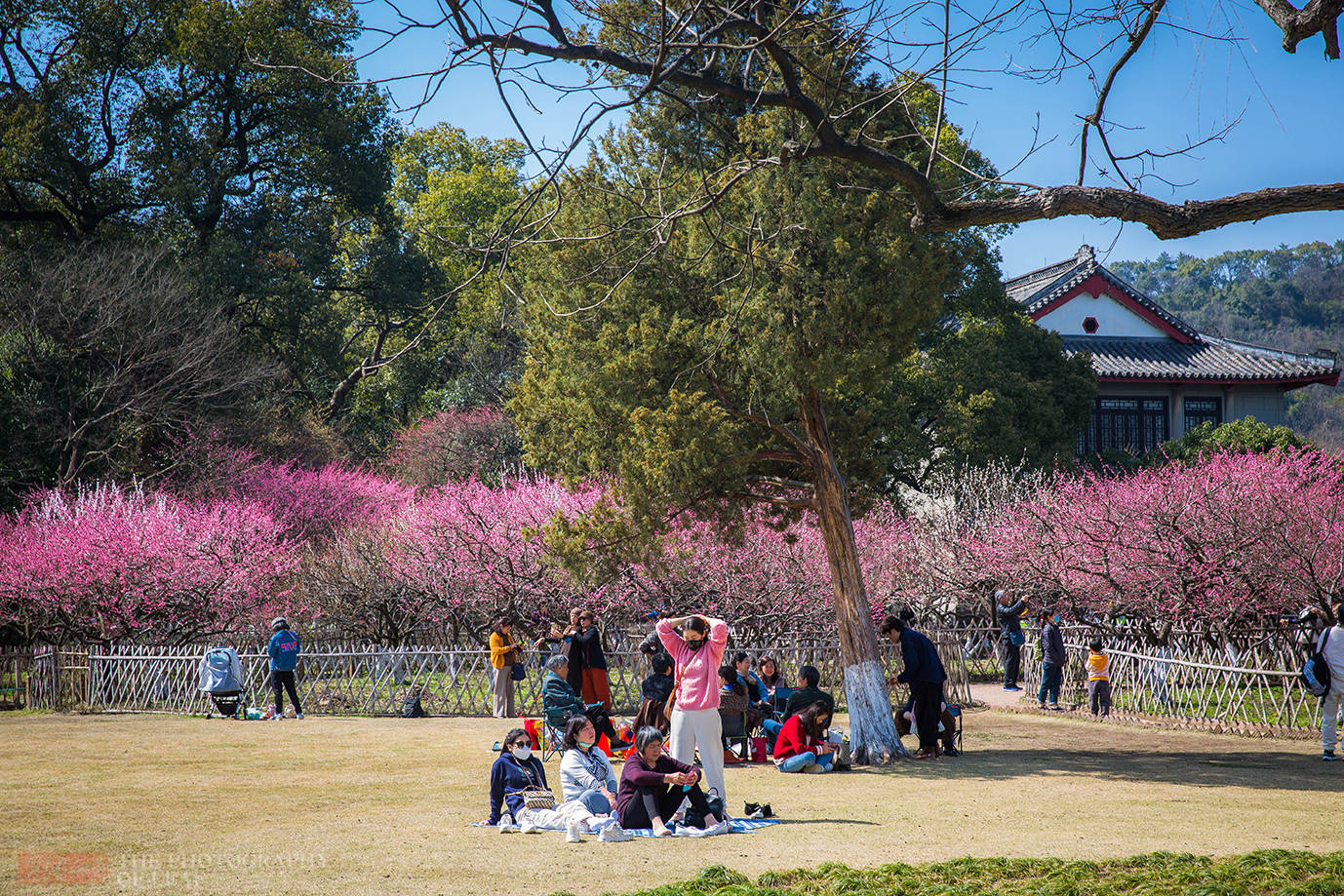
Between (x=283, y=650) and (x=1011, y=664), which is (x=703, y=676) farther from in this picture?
(x=1011, y=664)

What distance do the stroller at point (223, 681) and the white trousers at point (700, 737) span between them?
Result: 10.5m

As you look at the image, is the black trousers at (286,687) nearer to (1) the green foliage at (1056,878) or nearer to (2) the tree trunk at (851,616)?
(2) the tree trunk at (851,616)

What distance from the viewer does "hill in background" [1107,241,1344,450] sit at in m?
57.5

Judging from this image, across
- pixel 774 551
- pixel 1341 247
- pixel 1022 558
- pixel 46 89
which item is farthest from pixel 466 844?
pixel 1341 247

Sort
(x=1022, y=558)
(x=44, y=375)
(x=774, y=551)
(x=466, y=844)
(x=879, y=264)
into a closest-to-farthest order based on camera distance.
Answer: (x=466, y=844) → (x=879, y=264) → (x=774, y=551) → (x=1022, y=558) → (x=44, y=375)

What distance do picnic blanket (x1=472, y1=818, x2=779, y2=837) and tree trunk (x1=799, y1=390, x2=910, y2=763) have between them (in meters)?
3.64

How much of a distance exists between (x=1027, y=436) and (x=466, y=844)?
2083 centimetres

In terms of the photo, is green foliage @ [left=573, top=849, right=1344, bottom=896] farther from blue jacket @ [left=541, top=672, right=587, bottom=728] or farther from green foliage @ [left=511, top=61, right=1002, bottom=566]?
green foliage @ [left=511, top=61, right=1002, bottom=566]

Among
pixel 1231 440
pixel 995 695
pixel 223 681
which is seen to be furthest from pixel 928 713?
pixel 1231 440

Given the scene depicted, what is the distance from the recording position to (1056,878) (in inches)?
242

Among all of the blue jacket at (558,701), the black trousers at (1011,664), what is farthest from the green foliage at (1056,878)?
the black trousers at (1011,664)

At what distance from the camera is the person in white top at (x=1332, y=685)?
1134 cm

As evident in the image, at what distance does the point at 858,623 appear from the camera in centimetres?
1197

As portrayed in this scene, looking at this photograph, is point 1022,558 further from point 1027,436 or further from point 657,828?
point 657,828
